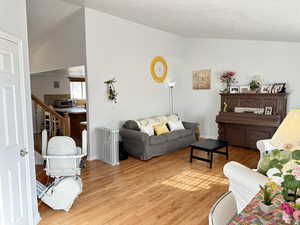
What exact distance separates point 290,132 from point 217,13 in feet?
8.71

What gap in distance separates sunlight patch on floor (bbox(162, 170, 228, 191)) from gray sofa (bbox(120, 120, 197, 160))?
1.02m

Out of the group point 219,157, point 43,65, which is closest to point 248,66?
point 219,157

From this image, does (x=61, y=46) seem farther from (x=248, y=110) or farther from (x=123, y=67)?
(x=248, y=110)

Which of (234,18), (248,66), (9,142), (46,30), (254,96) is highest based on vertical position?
(46,30)

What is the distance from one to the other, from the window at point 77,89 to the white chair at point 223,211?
8.88m

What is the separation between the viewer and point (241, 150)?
5355 mm

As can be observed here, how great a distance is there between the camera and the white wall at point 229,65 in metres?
5.02

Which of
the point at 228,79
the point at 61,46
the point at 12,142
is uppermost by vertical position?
the point at 61,46

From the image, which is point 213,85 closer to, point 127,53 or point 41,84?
point 127,53

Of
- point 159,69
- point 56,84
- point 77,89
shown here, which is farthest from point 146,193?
point 77,89

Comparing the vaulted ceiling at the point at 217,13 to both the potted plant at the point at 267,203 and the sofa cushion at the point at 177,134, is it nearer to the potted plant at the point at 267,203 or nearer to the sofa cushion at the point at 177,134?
the potted plant at the point at 267,203

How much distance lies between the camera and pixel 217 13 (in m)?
3.45

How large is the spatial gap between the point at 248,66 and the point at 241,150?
2.19 meters

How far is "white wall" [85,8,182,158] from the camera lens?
4570mm
